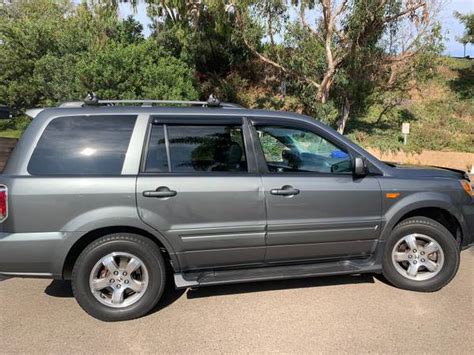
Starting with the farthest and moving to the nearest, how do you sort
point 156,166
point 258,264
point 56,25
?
point 56,25, point 258,264, point 156,166

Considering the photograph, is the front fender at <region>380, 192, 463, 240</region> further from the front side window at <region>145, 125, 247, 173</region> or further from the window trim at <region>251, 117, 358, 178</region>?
the front side window at <region>145, 125, 247, 173</region>

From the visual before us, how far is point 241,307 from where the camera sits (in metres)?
4.09

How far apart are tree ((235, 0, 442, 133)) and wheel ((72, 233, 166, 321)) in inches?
493

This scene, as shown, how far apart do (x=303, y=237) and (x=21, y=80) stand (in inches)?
Result: 878

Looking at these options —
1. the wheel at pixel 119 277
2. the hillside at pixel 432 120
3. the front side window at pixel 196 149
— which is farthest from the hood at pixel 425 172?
the hillside at pixel 432 120

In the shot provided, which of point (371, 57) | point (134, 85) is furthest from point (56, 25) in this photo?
point (371, 57)

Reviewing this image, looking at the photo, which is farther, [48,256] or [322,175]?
[322,175]

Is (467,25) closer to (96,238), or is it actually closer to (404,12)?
(404,12)

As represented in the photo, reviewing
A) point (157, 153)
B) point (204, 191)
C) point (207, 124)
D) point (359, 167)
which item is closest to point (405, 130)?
point (359, 167)

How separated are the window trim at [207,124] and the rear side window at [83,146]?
17 cm

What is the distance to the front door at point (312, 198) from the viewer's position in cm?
407

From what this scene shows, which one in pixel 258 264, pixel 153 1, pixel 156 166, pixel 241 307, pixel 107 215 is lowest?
pixel 241 307

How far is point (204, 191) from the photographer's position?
12.8ft

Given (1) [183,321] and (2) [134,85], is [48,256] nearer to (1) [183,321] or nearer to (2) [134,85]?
(1) [183,321]
